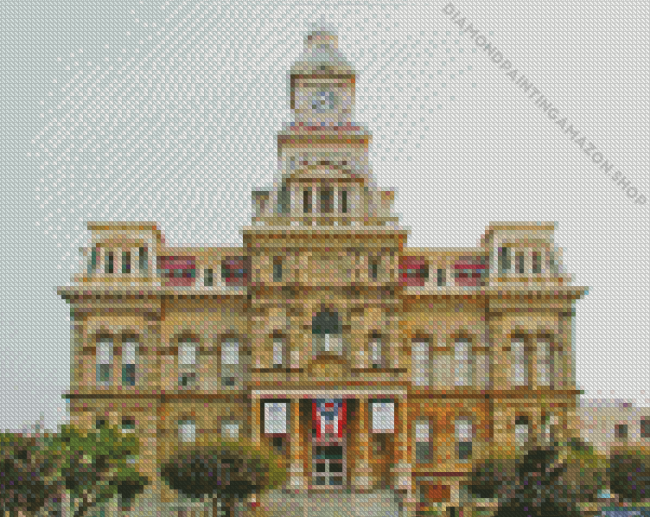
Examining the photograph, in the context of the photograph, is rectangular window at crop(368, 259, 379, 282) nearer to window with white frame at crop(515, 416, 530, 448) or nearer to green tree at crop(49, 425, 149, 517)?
window with white frame at crop(515, 416, 530, 448)

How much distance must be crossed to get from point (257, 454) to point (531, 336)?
201 inches

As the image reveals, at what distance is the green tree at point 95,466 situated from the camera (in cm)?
988

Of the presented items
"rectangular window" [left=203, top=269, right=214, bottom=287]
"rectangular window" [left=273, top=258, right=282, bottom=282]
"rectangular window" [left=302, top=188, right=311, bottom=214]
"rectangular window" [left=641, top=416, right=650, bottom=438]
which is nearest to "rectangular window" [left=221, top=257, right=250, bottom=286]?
"rectangular window" [left=203, top=269, right=214, bottom=287]

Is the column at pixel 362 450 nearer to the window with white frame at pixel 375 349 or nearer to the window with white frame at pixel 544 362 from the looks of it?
the window with white frame at pixel 375 349

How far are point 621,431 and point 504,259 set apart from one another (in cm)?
391

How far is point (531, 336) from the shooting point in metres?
14.1

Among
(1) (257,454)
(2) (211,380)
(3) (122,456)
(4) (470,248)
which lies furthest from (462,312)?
(3) (122,456)

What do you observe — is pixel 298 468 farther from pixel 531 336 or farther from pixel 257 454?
pixel 531 336

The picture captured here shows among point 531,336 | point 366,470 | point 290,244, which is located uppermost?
point 290,244

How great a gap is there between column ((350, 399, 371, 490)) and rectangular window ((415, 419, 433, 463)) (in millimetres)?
987

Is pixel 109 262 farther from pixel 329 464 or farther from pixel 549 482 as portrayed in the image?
pixel 549 482

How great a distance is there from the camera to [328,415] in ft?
43.9

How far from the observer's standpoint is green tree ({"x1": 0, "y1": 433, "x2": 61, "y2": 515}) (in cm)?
904

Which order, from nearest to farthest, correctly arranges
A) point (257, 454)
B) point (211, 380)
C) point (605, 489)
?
point (605, 489) < point (257, 454) < point (211, 380)
